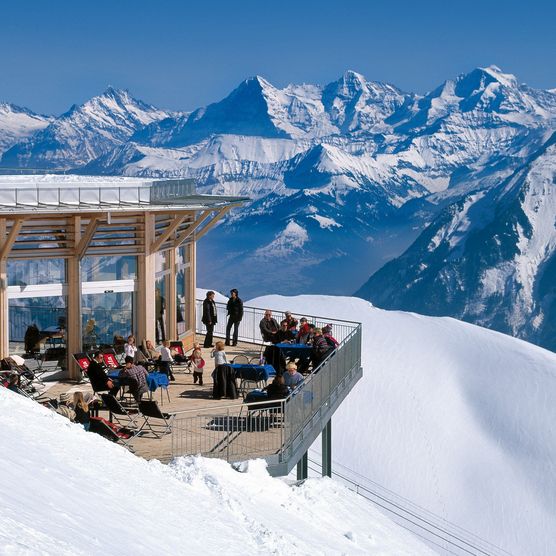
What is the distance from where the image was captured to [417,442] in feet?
222

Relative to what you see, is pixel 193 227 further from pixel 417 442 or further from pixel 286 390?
pixel 417 442

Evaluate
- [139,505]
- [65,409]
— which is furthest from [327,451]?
[139,505]

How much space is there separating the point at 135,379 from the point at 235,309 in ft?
25.1

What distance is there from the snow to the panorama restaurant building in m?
4.89

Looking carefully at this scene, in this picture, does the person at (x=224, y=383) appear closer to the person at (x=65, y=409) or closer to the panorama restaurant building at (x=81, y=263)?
the person at (x=65, y=409)

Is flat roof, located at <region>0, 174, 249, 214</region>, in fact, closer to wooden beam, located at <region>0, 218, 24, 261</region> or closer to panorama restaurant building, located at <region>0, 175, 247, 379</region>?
panorama restaurant building, located at <region>0, 175, 247, 379</region>

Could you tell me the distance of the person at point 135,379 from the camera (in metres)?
18.9

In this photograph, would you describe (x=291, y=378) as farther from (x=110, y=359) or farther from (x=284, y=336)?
(x=284, y=336)

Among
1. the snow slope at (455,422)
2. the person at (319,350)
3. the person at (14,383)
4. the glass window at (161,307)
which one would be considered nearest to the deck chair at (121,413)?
the person at (14,383)

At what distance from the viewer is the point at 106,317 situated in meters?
22.5

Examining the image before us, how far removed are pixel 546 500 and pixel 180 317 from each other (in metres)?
41.8

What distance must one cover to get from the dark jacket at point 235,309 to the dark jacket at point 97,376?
23.4ft

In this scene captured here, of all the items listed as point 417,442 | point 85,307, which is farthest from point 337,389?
point 417,442

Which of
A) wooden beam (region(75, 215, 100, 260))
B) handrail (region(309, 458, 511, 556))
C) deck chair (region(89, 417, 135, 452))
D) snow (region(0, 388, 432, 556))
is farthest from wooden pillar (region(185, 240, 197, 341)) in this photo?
handrail (region(309, 458, 511, 556))
